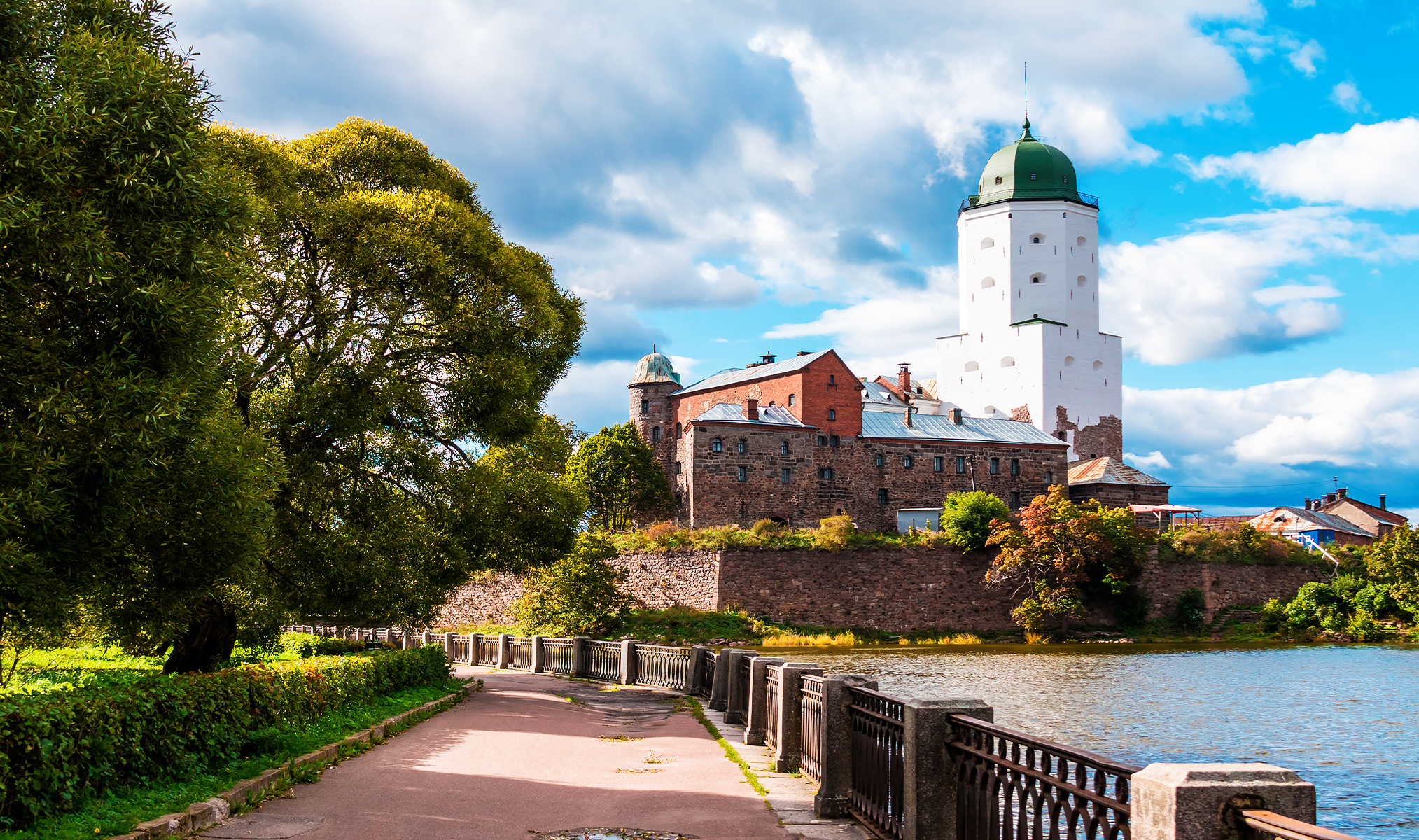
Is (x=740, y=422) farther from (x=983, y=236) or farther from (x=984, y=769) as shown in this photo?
(x=984, y=769)

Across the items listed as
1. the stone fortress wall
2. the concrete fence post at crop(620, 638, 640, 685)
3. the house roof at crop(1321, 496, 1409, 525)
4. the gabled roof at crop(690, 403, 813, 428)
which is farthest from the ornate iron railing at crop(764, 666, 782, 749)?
the house roof at crop(1321, 496, 1409, 525)

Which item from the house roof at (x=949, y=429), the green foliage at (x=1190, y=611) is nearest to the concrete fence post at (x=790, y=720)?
the green foliage at (x=1190, y=611)

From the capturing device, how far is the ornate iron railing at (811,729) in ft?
29.6

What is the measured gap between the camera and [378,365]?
640 inches

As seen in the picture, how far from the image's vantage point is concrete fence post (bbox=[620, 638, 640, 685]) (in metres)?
22.4

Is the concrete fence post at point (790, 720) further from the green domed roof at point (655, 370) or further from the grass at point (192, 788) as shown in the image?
the green domed roof at point (655, 370)

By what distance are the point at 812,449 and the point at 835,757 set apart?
178 feet

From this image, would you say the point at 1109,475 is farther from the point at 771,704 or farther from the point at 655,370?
the point at 771,704

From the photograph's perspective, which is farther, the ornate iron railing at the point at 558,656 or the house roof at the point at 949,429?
the house roof at the point at 949,429

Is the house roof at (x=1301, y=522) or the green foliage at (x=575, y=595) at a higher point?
the house roof at (x=1301, y=522)

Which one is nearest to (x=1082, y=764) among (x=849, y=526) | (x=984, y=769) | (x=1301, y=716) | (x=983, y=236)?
(x=984, y=769)

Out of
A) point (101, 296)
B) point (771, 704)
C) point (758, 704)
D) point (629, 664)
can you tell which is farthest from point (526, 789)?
point (629, 664)

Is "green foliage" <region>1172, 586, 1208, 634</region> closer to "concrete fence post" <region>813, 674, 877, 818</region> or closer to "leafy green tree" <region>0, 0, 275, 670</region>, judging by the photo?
"concrete fence post" <region>813, 674, 877, 818</region>

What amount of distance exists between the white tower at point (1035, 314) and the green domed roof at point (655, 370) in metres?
24.8
